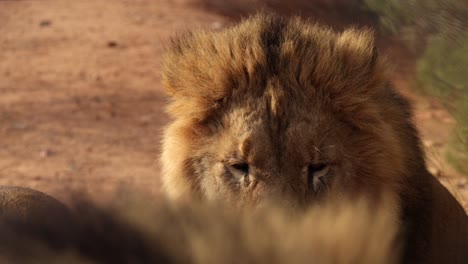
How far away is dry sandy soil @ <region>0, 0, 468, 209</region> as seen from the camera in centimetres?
566

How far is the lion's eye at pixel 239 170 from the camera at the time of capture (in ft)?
7.99

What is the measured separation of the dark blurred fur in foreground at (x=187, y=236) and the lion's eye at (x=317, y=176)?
1.12 meters

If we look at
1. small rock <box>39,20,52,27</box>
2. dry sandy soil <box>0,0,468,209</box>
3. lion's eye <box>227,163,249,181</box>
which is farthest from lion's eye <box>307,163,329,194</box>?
small rock <box>39,20,52,27</box>

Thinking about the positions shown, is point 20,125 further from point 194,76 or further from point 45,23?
point 194,76

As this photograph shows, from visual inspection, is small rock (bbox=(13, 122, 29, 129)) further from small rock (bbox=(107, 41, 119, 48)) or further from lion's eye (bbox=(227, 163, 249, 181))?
lion's eye (bbox=(227, 163, 249, 181))

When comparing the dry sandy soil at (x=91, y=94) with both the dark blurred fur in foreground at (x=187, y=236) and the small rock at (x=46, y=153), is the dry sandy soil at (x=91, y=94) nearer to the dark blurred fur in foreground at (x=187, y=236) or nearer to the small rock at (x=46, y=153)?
the small rock at (x=46, y=153)

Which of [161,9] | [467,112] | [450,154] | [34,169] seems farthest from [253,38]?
[161,9]

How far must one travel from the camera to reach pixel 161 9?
9.55 meters

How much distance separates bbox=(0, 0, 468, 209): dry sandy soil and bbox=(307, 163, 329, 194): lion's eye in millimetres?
2208

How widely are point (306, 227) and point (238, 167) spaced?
1261 mm

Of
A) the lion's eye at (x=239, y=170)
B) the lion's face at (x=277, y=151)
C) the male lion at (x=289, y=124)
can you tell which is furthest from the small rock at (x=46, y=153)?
the lion's eye at (x=239, y=170)

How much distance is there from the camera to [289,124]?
244cm

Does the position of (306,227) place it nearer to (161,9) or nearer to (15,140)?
(15,140)

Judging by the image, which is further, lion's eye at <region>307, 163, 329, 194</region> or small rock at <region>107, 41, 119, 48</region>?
small rock at <region>107, 41, 119, 48</region>
